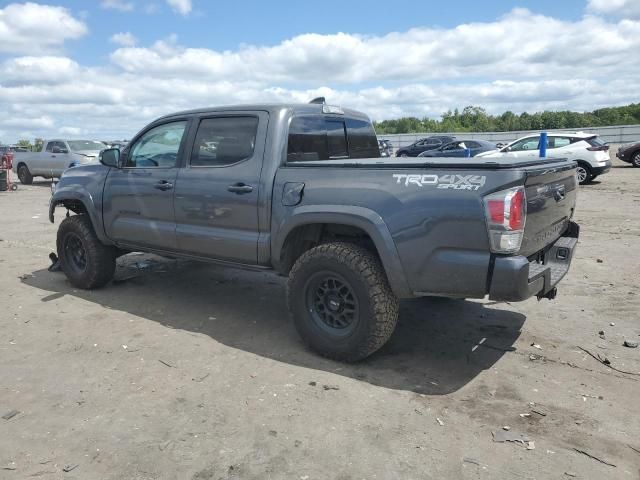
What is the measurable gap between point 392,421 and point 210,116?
10.1 feet

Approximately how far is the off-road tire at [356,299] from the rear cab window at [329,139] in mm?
987

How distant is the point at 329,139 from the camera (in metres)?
5.07

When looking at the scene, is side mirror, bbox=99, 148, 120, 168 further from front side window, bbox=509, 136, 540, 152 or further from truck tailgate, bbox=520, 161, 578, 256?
front side window, bbox=509, 136, 540, 152

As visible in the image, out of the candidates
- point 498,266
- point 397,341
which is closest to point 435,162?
point 498,266

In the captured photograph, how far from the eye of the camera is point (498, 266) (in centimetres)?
337

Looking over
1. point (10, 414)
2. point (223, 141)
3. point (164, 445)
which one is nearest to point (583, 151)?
point (223, 141)

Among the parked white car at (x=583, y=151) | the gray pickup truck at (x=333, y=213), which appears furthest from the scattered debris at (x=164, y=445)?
the parked white car at (x=583, y=151)

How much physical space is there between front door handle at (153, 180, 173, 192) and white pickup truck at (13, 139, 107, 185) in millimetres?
14873

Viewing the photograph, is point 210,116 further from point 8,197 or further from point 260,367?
point 8,197

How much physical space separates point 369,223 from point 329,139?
1.55m

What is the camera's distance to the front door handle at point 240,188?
4449 mm

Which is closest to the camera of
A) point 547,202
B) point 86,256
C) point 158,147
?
point 547,202

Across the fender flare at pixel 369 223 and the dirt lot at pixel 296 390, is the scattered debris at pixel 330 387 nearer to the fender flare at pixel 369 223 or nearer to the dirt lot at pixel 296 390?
the dirt lot at pixel 296 390

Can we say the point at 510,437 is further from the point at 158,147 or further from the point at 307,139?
the point at 158,147
